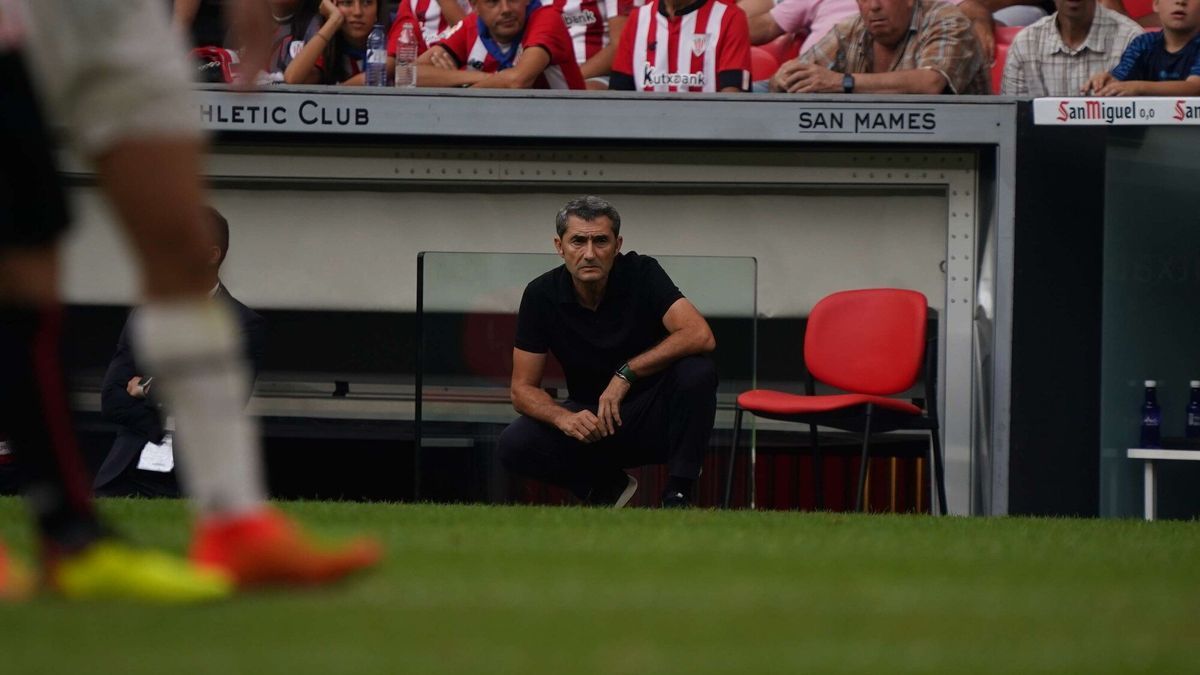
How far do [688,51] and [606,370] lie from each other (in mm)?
1801

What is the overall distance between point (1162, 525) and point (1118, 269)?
2.57 metres

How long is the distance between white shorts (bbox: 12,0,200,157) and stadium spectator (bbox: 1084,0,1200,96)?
5.88 m

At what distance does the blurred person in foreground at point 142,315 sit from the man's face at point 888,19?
19.4 feet

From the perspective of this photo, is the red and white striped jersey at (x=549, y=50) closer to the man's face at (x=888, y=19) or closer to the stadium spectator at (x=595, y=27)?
the stadium spectator at (x=595, y=27)

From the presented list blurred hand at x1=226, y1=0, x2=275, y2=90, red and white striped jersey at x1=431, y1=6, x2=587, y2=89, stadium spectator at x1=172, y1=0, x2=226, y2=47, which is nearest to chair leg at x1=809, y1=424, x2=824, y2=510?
red and white striped jersey at x1=431, y1=6, x2=587, y2=89

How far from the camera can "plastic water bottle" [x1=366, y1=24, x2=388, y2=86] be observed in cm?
828

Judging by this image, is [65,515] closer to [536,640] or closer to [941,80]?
[536,640]

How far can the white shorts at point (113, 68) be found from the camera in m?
2.88

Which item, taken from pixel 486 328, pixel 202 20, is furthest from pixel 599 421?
pixel 202 20

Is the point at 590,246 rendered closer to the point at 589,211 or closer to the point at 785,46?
the point at 589,211

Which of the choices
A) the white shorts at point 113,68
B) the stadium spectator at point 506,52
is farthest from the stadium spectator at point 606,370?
the white shorts at point 113,68

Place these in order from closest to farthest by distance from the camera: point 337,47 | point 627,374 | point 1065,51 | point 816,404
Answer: point 627,374, point 816,404, point 1065,51, point 337,47

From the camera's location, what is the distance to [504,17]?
870cm

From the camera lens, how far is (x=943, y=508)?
7793 mm
